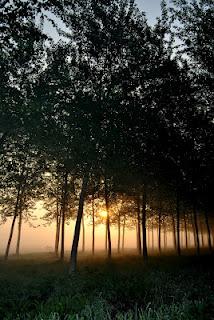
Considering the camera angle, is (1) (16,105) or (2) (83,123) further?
(1) (16,105)

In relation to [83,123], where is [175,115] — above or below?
above

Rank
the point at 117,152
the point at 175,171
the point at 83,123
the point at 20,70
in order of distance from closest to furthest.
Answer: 1. the point at 83,123
2. the point at 117,152
3. the point at 20,70
4. the point at 175,171

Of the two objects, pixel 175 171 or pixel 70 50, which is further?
pixel 175 171

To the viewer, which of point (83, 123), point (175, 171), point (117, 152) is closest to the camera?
point (83, 123)

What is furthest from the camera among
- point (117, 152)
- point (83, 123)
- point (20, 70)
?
point (20, 70)

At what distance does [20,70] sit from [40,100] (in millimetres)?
4901

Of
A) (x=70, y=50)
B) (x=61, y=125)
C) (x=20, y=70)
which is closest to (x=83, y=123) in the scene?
(x=61, y=125)

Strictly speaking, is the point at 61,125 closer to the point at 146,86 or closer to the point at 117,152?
the point at 117,152

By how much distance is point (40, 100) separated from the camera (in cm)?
2397

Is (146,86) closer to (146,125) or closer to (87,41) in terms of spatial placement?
(146,125)

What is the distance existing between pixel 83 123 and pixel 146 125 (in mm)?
4881

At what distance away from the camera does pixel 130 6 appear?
82.9ft

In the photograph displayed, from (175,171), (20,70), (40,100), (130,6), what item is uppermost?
(130,6)

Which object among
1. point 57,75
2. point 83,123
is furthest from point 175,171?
point 57,75
